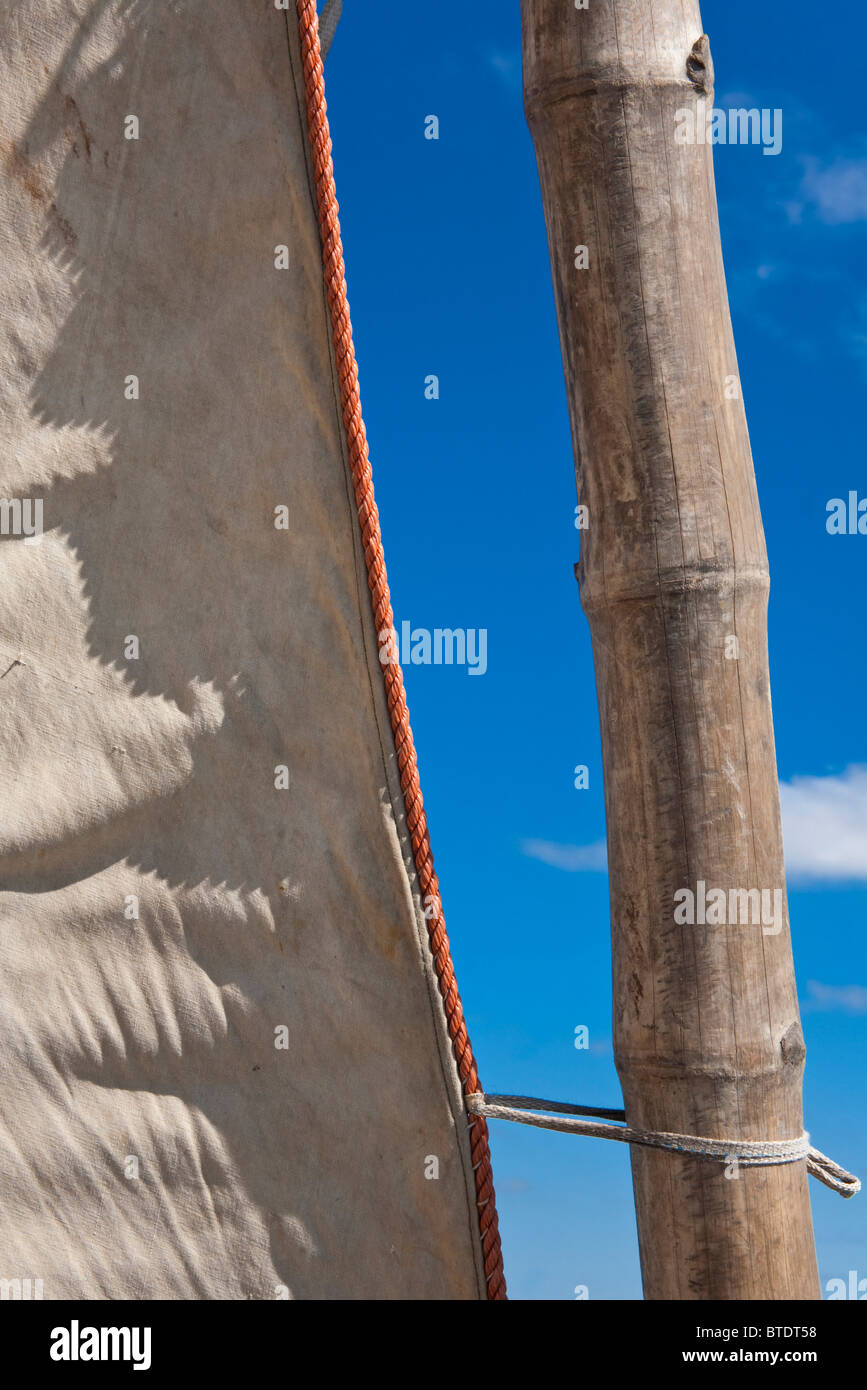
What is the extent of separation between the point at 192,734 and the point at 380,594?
1.20 feet

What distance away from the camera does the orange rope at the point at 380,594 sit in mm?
2092

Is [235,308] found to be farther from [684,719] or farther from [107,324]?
[684,719]

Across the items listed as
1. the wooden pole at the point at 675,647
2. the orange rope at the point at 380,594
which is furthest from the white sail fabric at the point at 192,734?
the wooden pole at the point at 675,647

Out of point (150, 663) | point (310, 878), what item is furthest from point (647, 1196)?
point (150, 663)

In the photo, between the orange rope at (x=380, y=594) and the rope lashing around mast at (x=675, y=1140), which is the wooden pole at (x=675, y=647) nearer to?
the rope lashing around mast at (x=675, y=1140)

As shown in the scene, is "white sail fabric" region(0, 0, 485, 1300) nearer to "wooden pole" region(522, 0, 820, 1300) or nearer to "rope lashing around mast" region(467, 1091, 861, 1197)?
"rope lashing around mast" region(467, 1091, 861, 1197)

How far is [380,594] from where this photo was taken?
2.12m

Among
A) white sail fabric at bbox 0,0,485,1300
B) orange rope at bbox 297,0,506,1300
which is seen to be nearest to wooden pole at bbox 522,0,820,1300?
orange rope at bbox 297,0,506,1300

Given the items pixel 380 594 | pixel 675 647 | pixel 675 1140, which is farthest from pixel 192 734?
pixel 675 1140

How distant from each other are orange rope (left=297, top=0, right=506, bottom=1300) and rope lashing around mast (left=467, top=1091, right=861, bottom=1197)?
0.05m

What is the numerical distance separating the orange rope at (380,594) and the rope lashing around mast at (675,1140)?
0.05m

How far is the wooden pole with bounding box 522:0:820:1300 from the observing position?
1.91 meters

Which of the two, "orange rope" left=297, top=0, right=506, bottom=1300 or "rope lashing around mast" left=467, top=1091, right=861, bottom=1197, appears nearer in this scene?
"rope lashing around mast" left=467, top=1091, right=861, bottom=1197
